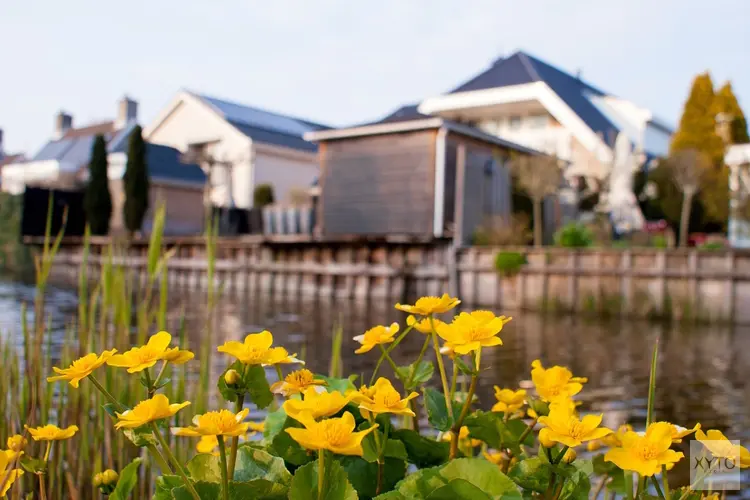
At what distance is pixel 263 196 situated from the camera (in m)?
25.3

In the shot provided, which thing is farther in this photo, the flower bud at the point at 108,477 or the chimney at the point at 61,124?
the chimney at the point at 61,124

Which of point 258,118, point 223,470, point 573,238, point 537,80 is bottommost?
point 223,470

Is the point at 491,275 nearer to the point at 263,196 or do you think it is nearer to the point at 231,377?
the point at 263,196

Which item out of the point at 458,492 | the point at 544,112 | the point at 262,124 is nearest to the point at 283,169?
the point at 262,124

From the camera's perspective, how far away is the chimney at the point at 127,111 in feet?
115

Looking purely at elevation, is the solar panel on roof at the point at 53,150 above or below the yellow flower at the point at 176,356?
above

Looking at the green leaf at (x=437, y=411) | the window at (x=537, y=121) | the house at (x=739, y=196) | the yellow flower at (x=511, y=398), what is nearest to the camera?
the green leaf at (x=437, y=411)

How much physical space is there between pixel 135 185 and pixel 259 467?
76.2 ft

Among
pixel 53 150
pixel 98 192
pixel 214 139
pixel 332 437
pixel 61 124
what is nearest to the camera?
pixel 332 437

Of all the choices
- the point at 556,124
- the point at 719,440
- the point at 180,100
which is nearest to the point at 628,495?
the point at 719,440

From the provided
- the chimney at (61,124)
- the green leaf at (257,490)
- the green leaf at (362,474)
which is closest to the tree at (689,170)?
the green leaf at (362,474)

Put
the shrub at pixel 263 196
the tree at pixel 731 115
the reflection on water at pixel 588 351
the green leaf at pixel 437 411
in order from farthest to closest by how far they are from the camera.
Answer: the shrub at pixel 263 196
the tree at pixel 731 115
the reflection on water at pixel 588 351
the green leaf at pixel 437 411

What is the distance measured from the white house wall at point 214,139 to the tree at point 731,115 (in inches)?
654

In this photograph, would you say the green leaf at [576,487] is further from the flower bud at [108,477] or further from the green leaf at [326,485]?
the flower bud at [108,477]
